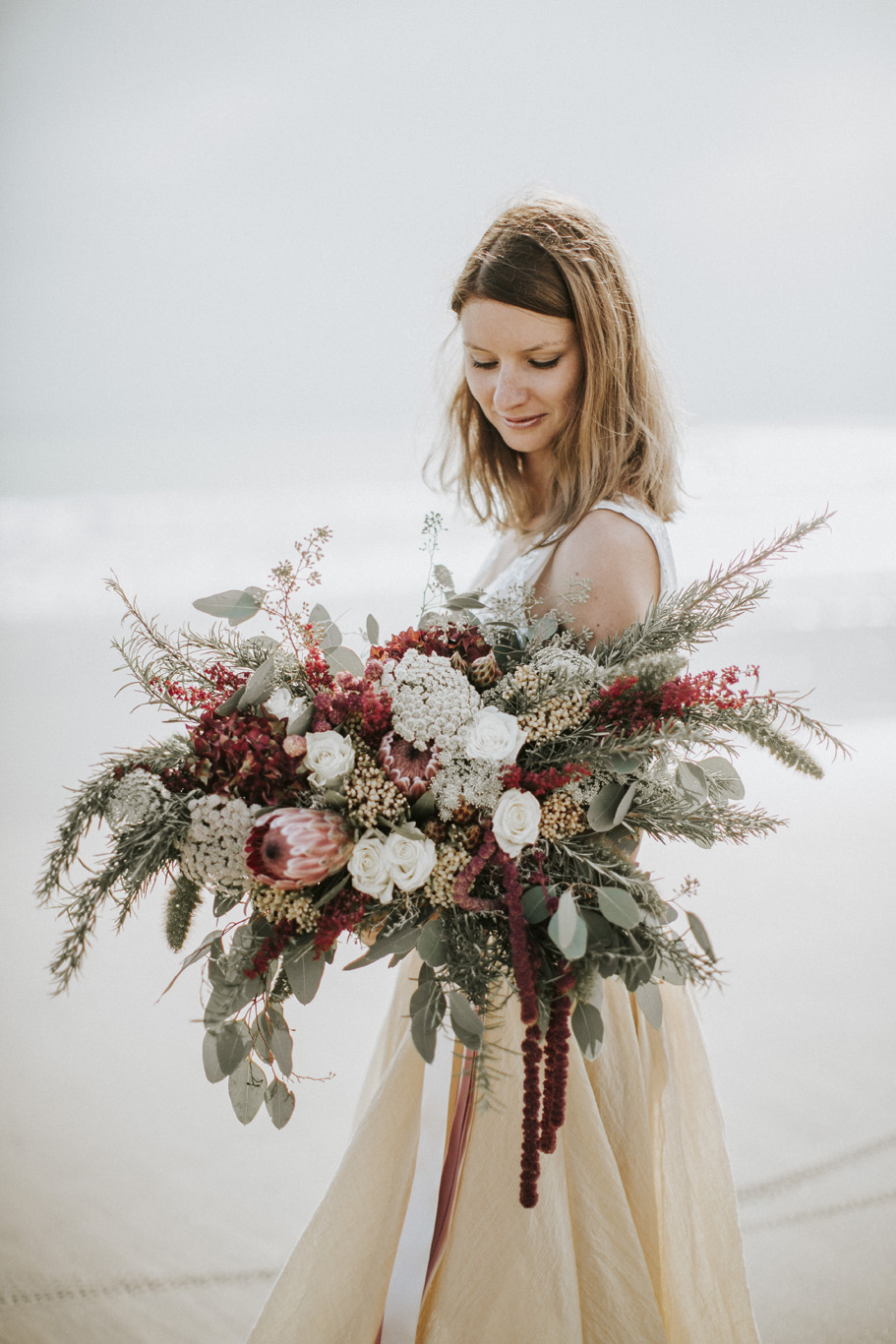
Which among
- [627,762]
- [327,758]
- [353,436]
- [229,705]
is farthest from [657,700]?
[353,436]

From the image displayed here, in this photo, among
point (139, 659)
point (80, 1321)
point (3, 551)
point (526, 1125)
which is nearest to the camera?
point (526, 1125)

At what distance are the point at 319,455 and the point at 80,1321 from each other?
245 inches

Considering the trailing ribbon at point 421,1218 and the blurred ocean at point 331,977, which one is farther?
the blurred ocean at point 331,977

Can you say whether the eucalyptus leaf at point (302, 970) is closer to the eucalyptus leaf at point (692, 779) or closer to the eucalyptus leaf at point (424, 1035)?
the eucalyptus leaf at point (424, 1035)

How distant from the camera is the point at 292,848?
96cm

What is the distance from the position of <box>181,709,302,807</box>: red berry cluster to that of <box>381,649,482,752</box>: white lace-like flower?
0.13 m

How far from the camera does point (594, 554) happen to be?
4.26ft

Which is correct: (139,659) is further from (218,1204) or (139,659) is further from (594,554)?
(218,1204)

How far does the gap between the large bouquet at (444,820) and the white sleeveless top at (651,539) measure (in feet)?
0.63

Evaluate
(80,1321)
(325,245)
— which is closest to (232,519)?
(325,245)

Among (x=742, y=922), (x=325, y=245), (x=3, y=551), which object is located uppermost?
(x=325, y=245)

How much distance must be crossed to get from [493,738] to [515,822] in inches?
3.7

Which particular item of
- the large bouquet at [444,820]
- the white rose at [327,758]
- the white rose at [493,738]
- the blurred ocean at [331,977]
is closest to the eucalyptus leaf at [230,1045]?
the large bouquet at [444,820]

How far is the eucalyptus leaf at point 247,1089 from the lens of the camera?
1.16 meters
